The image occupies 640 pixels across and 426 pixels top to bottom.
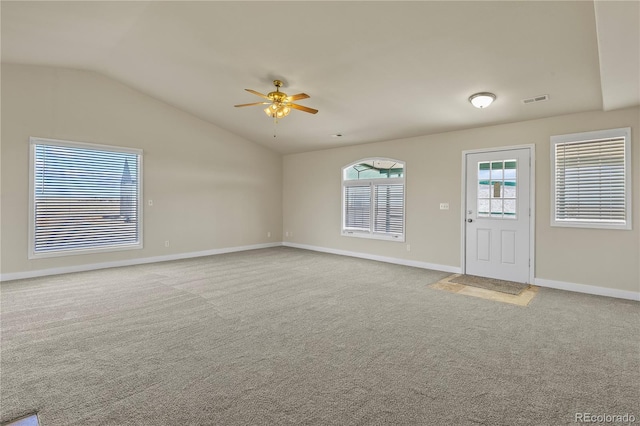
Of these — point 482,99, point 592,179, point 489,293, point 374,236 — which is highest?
point 482,99

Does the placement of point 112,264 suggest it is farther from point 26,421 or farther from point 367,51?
point 367,51

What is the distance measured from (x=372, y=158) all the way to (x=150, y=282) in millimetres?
4839

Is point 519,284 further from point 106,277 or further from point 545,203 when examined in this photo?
point 106,277

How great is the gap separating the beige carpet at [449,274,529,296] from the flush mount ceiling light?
8.65 feet

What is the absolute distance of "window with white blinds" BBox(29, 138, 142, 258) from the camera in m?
5.07

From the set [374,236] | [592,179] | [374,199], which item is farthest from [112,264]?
[592,179]

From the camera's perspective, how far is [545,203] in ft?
15.6

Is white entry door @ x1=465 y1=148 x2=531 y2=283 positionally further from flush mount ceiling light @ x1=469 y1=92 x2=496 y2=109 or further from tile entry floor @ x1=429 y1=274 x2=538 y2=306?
flush mount ceiling light @ x1=469 y1=92 x2=496 y2=109

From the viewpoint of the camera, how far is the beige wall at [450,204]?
4.25m

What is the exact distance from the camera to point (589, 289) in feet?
14.5

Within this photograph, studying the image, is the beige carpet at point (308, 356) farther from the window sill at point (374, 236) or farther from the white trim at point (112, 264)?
the window sill at point (374, 236)

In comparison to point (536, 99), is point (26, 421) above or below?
below

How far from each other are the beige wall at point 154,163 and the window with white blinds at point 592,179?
6211 mm

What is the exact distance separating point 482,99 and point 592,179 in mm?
1964
